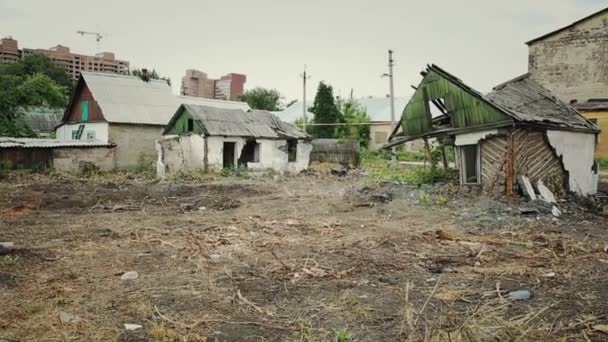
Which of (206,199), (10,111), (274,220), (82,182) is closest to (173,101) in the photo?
(10,111)

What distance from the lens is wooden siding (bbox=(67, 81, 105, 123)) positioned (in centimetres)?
2666

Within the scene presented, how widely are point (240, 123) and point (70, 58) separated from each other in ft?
155

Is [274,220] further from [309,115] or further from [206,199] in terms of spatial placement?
[309,115]

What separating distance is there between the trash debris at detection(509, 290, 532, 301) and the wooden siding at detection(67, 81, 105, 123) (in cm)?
2480

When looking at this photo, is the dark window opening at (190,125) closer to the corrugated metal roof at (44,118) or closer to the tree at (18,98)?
the tree at (18,98)

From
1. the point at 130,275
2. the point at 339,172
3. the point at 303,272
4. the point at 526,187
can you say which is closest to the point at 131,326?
the point at 130,275

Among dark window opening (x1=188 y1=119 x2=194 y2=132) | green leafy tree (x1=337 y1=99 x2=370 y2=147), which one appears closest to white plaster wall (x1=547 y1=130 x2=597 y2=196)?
dark window opening (x1=188 y1=119 x2=194 y2=132)

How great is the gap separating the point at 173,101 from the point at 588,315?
1131 inches

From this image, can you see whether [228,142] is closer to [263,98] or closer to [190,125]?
[190,125]

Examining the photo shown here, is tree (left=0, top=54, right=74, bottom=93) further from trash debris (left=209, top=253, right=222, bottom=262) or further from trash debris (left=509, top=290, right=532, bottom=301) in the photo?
trash debris (left=509, top=290, right=532, bottom=301)

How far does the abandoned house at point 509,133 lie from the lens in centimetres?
1281

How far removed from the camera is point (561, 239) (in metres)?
8.65

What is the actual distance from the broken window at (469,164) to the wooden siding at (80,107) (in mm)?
19669

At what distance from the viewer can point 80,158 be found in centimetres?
2284
